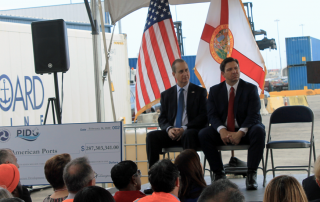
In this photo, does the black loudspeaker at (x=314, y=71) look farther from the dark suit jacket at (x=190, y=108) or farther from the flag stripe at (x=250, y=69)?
the dark suit jacket at (x=190, y=108)

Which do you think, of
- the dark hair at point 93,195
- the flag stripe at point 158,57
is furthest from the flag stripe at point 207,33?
the dark hair at point 93,195

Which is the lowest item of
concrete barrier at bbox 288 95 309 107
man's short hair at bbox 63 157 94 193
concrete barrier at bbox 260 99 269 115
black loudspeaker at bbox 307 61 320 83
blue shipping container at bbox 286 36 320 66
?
concrete barrier at bbox 260 99 269 115

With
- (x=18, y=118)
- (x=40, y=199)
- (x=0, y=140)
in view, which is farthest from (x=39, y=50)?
(x=40, y=199)

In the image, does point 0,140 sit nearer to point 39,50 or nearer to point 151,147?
point 39,50

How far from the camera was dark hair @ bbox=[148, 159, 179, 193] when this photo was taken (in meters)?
1.97

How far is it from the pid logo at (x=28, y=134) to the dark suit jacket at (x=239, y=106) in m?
2.03

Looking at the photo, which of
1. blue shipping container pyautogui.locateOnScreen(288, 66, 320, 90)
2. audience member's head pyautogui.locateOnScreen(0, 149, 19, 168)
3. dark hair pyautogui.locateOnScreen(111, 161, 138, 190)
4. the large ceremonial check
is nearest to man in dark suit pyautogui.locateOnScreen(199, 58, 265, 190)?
the large ceremonial check

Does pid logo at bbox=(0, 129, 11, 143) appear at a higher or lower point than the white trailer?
lower

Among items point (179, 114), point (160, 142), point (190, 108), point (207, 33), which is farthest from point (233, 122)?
point (207, 33)

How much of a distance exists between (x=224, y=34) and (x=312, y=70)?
1.42 metres

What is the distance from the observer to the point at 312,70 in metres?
3.72

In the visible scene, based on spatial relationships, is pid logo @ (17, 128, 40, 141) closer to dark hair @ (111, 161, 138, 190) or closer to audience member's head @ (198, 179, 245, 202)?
dark hair @ (111, 161, 138, 190)

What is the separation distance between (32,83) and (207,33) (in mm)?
3362

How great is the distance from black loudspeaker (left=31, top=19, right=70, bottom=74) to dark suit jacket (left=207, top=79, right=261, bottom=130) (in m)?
2.09
